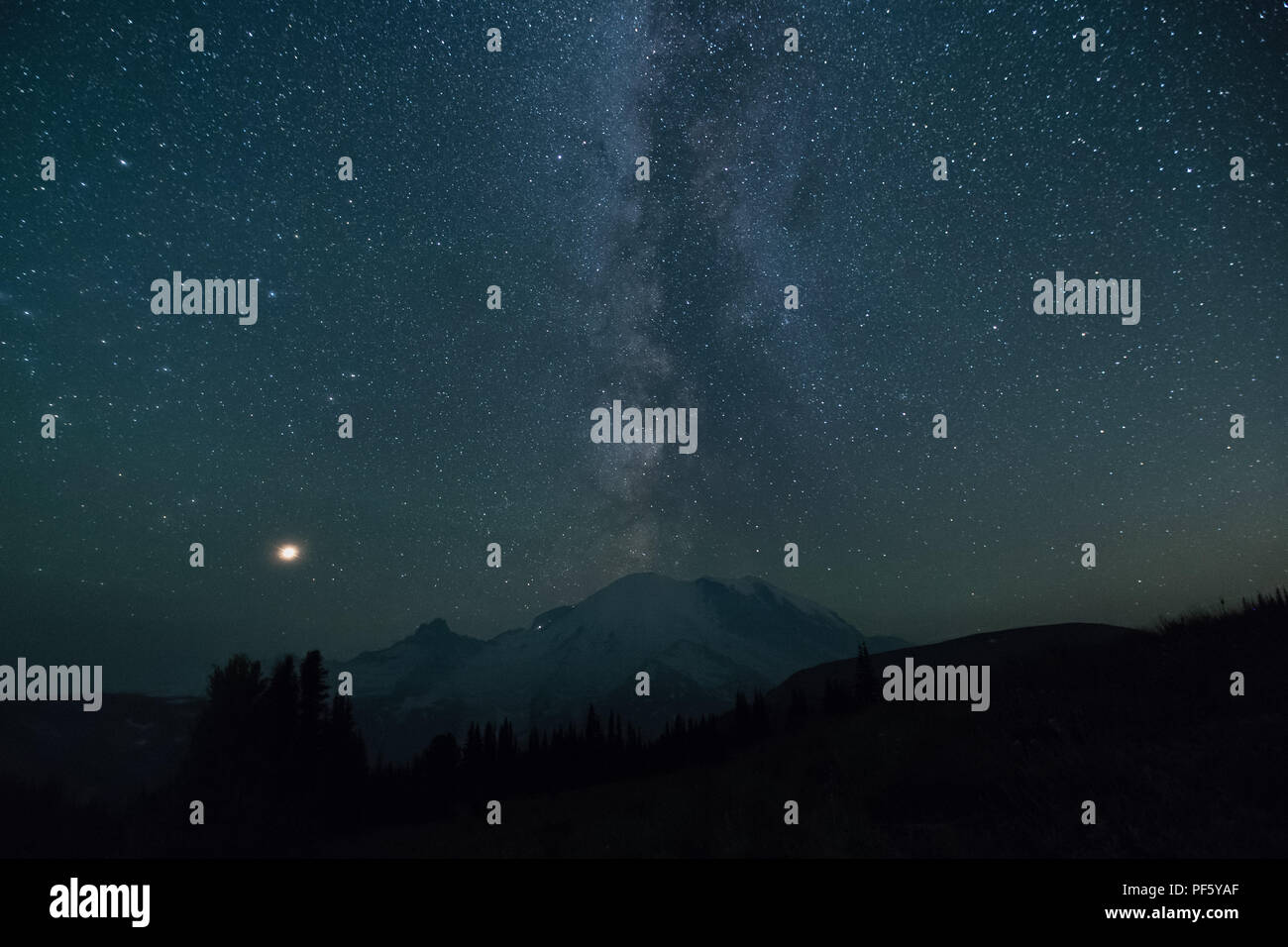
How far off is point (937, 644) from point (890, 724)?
2963 inches

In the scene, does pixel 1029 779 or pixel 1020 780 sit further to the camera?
pixel 1020 780

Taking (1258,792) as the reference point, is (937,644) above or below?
below

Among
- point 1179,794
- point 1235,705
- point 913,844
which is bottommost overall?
point 913,844

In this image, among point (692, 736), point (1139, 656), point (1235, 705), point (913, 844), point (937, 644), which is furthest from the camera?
point (937, 644)

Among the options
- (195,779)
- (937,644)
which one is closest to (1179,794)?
(195,779)

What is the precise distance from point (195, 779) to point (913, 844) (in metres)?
39.2
